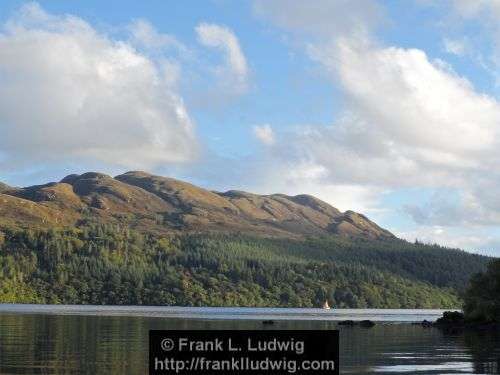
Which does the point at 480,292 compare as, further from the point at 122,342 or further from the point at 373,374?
the point at 373,374

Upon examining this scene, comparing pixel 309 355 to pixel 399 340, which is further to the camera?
pixel 399 340

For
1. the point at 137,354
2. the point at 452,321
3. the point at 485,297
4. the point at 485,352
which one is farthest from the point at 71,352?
the point at 452,321

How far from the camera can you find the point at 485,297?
Answer: 586ft

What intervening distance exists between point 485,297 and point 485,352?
84659mm

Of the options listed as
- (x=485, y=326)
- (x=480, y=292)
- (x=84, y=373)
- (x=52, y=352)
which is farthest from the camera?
(x=480, y=292)

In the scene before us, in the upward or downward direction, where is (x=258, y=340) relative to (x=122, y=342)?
upward

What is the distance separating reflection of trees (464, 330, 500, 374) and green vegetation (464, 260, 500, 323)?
84.1 ft

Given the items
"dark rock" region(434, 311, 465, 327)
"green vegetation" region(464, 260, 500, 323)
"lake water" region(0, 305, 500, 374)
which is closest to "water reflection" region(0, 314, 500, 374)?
"lake water" region(0, 305, 500, 374)

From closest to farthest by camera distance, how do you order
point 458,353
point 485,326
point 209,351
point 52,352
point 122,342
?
1. point 209,351
2. point 52,352
3. point 458,353
4. point 122,342
5. point 485,326

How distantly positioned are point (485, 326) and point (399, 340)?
45.7 m

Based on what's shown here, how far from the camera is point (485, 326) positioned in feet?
534

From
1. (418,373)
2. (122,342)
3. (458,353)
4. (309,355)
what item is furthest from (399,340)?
(309,355)

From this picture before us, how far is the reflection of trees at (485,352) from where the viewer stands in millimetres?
75625

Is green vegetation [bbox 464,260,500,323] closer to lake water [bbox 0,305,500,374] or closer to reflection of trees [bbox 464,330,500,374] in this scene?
reflection of trees [bbox 464,330,500,374]
